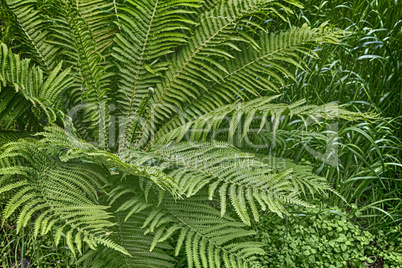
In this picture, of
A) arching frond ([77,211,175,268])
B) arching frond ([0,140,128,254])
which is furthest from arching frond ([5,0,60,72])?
arching frond ([77,211,175,268])

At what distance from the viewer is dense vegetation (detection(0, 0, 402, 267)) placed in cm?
125

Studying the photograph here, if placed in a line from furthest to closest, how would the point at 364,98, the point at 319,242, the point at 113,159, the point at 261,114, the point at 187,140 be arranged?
the point at 364,98, the point at 319,242, the point at 187,140, the point at 261,114, the point at 113,159

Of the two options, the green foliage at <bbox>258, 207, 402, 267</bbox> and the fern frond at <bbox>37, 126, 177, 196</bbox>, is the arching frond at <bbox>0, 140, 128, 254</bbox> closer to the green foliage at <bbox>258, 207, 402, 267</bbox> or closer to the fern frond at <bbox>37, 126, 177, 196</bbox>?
the fern frond at <bbox>37, 126, 177, 196</bbox>

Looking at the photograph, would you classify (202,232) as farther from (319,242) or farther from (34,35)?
(34,35)

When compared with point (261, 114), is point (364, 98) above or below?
below

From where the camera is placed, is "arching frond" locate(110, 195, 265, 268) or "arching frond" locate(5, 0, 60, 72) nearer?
"arching frond" locate(110, 195, 265, 268)

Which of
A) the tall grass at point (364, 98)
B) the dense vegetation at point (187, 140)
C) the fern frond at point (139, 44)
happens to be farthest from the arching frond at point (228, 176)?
the tall grass at point (364, 98)

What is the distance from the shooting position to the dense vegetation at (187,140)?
125 centimetres

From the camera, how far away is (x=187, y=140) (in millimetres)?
1629

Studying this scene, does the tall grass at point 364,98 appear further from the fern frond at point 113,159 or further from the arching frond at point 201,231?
the fern frond at point 113,159

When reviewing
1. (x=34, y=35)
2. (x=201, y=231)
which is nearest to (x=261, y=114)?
(x=201, y=231)

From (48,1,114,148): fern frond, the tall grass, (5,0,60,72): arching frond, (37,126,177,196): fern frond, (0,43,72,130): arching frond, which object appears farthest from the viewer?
the tall grass

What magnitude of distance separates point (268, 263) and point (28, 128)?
122cm

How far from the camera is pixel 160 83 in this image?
69.7 inches
